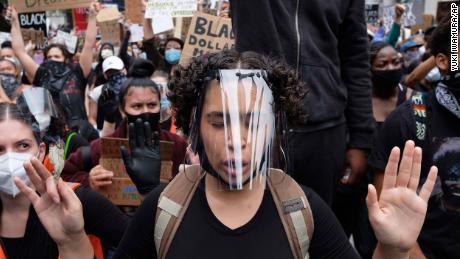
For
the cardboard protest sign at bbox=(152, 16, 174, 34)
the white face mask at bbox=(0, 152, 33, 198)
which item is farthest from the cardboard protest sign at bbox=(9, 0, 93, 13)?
the white face mask at bbox=(0, 152, 33, 198)

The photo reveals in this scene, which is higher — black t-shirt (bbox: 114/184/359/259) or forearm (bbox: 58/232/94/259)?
black t-shirt (bbox: 114/184/359/259)

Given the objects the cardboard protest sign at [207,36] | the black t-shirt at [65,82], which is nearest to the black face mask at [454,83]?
the cardboard protest sign at [207,36]

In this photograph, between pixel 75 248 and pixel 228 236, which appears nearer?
pixel 228 236

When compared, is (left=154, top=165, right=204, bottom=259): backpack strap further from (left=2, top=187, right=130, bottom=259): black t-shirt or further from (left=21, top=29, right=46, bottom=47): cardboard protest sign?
(left=21, top=29, right=46, bottom=47): cardboard protest sign

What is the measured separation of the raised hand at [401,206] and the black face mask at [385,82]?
2.67 meters

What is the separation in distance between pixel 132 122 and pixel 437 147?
188 centimetres

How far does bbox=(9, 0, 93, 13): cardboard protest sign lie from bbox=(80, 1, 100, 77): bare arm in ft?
1.81

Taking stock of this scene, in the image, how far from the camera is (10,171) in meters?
2.31

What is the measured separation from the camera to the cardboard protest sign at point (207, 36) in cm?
492

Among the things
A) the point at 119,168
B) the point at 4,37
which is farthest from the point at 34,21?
the point at 119,168

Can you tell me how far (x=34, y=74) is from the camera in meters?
5.86

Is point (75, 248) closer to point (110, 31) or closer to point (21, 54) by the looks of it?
point (21, 54)

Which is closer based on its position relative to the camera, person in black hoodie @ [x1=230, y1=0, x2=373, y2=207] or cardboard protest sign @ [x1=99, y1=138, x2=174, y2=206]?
person in black hoodie @ [x1=230, y1=0, x2=373, y2=207]

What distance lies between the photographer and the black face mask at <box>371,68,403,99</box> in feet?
14.1
